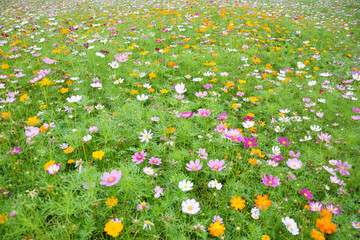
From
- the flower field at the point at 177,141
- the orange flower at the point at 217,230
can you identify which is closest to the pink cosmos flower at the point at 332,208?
the flower field at the point at 177,141

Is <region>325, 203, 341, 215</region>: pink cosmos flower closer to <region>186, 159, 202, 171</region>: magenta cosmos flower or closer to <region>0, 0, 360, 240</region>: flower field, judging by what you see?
<region>0, 0, 360, 240</region>: flower field

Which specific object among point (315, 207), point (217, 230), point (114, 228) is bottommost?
point (315, 207)

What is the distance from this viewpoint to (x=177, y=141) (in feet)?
7.04

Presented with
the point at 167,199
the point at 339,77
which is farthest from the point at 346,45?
the point at 167,199

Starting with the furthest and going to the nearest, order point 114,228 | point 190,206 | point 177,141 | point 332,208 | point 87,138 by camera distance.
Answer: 1. point 177,141
2. point 87,138
3. point 332,208
4. point 190,206
5. point 114,228

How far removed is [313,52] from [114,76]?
4412mm

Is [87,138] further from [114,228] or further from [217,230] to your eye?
[217,230]

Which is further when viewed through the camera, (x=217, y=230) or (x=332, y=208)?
(x=332, y=208)

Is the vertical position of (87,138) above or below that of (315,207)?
above

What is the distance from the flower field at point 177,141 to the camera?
1.40 meters

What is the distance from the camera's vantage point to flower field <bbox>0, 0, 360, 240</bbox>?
4.59 feet

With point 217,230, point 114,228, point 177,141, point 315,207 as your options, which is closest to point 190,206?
point 217,230

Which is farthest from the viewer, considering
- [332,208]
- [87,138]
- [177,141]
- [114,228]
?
[177,141]

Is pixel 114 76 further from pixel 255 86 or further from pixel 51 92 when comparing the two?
pixel 255 86
